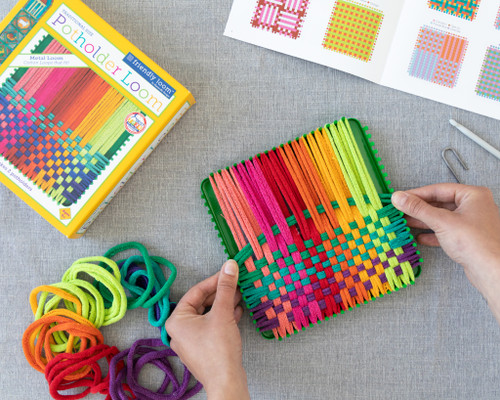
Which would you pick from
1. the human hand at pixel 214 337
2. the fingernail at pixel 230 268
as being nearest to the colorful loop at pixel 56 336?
the human hand at pixel 214 337

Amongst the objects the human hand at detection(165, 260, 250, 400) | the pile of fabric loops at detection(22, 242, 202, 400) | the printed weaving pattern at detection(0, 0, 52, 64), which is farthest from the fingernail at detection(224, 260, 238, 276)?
the printed weaving pattern at detection(0, 0, 52, 64)

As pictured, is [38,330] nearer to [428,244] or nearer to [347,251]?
[347,251]

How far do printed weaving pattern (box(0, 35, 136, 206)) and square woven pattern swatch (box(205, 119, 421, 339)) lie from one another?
242 millimetres

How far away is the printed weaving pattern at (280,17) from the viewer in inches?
33.1

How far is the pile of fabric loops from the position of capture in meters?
0.78

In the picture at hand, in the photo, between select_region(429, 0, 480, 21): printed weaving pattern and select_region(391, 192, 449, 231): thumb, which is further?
select_region(429, 0, 480, 21): printed weaving pattern

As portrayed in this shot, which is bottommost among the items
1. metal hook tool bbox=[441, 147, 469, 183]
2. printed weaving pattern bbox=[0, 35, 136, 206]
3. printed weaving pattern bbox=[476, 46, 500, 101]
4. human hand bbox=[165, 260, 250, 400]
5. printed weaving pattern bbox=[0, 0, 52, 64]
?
human hand bbox=[165, 260, 250, 400]

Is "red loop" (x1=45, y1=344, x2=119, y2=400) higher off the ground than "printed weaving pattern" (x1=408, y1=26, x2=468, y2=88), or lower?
lower

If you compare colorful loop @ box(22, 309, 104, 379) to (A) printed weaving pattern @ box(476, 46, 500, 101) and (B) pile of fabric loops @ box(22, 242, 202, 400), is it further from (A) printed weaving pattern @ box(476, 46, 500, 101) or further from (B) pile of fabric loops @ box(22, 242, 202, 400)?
(A) printed weaving pattern @ box(476, 46, 500, 101)

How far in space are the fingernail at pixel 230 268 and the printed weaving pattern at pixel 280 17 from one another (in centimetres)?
49

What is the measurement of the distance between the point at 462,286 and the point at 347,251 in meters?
0.26

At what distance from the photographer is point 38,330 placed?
799 mm

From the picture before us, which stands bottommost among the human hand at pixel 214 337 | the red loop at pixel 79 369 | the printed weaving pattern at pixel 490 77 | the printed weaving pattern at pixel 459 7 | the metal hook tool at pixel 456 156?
the red loop at pixel 79 369

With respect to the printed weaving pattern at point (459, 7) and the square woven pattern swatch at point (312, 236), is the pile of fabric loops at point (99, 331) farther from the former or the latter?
the printed weaving pattern at point (459, 7)
